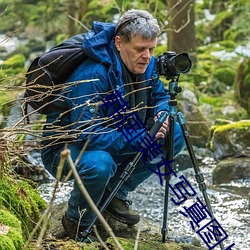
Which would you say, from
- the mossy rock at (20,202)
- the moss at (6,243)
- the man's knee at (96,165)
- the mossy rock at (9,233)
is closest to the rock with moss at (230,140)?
the man's knee at (96,165)

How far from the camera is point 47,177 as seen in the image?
6.22 metres

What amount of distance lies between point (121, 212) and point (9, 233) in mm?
1368

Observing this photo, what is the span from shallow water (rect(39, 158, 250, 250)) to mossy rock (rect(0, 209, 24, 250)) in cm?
153

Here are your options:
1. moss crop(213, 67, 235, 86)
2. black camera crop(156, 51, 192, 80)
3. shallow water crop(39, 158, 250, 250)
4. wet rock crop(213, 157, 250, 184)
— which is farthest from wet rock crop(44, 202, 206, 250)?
moss crop(213, 67, 235, 86)

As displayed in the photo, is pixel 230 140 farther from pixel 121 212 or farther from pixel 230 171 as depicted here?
pixel 121 212

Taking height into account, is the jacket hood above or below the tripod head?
above

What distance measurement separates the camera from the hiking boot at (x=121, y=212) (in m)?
3.84

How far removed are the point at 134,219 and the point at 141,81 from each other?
2.97ft

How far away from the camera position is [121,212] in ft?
12.6

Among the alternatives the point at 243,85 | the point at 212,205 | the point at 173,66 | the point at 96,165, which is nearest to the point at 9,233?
the point at 96,165

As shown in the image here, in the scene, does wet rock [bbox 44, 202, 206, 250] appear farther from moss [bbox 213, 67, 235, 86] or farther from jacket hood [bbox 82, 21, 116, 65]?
moss [bbox 213, 67, 235, 86]

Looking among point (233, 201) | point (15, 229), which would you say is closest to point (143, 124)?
point (15, 229)

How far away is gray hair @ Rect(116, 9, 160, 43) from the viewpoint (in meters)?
3.40

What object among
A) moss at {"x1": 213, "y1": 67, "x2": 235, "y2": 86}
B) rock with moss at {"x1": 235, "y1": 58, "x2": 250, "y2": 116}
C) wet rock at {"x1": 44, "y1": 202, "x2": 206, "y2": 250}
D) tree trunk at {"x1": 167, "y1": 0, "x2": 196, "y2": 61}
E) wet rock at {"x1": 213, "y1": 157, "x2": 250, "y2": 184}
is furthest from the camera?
moss at {"x1": 213, "y1": 67, "x2": 235, "y2": 86}
